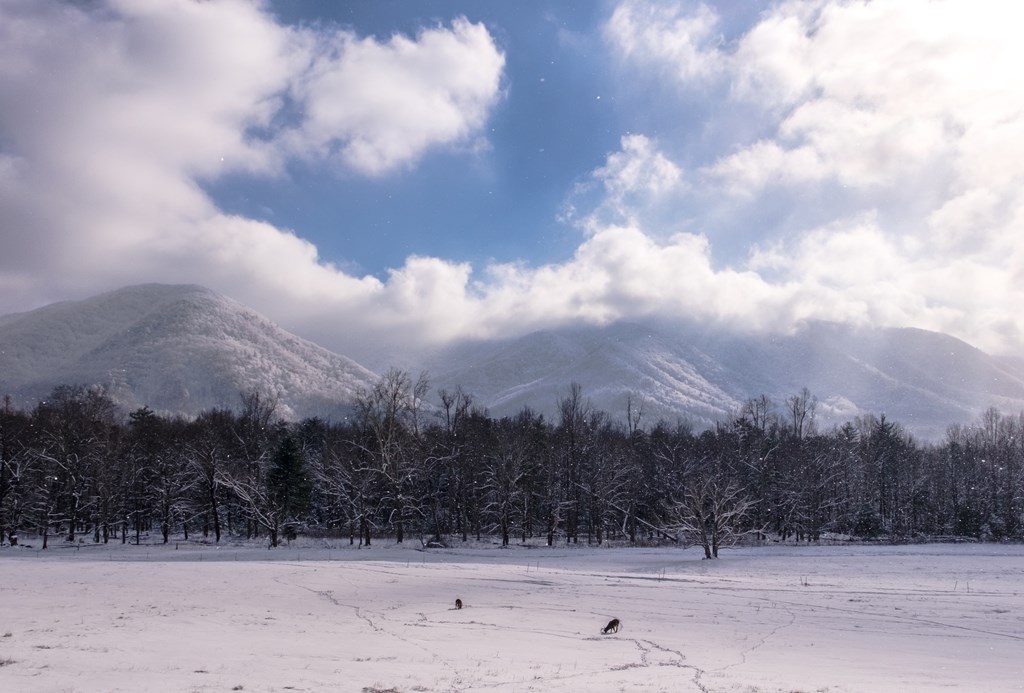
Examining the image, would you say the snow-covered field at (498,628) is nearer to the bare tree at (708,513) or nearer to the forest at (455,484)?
the bare tree at (708,513)

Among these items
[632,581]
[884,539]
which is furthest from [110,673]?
[884,539]

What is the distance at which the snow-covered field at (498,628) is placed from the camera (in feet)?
46.5

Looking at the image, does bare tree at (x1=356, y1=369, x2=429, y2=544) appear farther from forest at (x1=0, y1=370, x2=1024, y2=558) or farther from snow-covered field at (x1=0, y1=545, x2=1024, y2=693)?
snow-covered field at (x1=0, y1=545, x2=1024, y2=693)

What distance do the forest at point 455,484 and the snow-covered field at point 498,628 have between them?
20142 millimetres

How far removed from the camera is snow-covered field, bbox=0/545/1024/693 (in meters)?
14.2

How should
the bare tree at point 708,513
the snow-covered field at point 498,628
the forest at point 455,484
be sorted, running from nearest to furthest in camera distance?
the snow-covered field at point 498,628 → the bare tree at point 708,513 → the forest at point 455,484

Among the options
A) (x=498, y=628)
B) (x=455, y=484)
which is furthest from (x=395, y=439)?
(x=498, y=628)

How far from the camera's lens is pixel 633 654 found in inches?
703

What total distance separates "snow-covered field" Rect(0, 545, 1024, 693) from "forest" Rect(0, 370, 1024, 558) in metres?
20.1

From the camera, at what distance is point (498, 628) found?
857 inches

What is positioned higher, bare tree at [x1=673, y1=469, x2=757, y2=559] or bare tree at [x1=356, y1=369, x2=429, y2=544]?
bare tree at [x1=356, y1=369, x2=429, y2=544]

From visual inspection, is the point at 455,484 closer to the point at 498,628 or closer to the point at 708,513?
the point at 708,513

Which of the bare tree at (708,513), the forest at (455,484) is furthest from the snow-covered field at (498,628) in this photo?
the forest at (455,484)

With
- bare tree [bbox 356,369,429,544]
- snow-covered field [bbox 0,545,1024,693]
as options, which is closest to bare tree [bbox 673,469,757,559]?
snow-covered field [bbox 0,545,1024,693]
